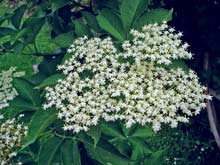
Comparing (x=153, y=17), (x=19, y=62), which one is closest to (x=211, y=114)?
(x=153, y=17)

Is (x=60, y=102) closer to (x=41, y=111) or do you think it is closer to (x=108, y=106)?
(x=41, y=111)

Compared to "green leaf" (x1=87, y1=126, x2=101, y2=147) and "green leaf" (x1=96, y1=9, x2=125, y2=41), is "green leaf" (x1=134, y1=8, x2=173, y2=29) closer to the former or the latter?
"green leaf" (x1=96, y1=9, x2=125, y2=41)

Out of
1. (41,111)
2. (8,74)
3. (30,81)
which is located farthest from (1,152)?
(8,74)

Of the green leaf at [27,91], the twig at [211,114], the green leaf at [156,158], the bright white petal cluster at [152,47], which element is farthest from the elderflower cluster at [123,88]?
the twig at [211,114]

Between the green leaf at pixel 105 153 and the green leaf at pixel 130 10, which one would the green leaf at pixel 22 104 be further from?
the green leaf at pixel 130 10

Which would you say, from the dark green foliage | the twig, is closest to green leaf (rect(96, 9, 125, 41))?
the dark green foliage

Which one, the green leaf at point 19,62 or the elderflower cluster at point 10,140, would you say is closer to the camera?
the elderflower cluster at point 10,140
